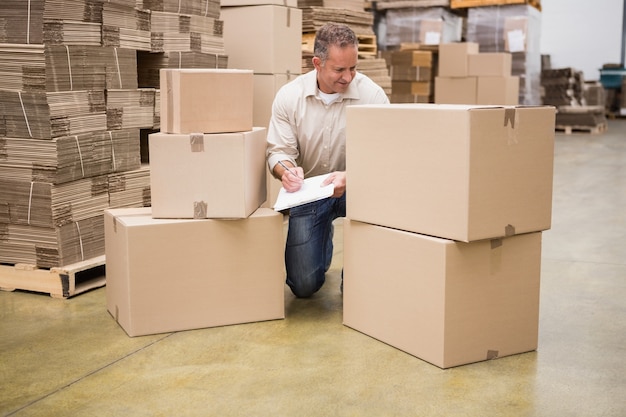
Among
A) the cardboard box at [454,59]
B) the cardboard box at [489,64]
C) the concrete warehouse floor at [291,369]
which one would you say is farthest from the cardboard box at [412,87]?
the concrete warehouse floor at [291,369]

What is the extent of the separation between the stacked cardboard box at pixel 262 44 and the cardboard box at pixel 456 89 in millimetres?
5855

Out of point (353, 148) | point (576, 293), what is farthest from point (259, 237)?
point (576, 293)

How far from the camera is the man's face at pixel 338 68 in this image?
136 inches

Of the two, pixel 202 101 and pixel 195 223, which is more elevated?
pixel 202 101

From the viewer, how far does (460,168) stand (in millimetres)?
2703

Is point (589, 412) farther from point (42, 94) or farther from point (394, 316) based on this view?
point (42, 94)

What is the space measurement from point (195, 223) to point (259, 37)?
2630mm

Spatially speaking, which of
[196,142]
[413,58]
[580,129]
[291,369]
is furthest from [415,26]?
Result: [291,369]

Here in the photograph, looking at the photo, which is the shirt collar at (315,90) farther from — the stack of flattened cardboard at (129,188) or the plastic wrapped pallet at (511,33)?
the plastic wrapped pallet at (511,33)

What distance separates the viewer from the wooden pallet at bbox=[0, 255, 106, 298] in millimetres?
3812

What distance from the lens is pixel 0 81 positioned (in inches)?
149

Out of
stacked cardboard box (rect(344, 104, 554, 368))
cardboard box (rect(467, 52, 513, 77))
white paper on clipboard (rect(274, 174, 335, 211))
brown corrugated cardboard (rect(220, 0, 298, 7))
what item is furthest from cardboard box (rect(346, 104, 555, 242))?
cardboard box (rect(467, 52, 513, 77))

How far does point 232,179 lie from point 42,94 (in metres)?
1.13

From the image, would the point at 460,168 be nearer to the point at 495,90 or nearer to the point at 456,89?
the point at 495,90
